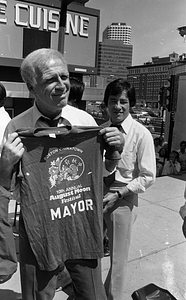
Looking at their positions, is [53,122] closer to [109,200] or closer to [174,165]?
[109,200]

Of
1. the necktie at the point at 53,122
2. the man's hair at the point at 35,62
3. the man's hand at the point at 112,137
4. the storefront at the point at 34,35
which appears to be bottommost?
the man's hand at the point at 112,137

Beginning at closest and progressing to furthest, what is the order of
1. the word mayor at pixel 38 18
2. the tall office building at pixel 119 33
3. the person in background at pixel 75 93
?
the person in background at pixel 75 93, the tall office building at pixel 119 33, the word mayor at pixel 38 18

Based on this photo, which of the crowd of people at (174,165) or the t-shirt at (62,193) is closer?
the t-shirt at (62,193)

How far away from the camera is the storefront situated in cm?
637

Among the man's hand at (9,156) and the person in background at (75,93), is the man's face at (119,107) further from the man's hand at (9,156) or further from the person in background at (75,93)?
the man's hand at (9,156)

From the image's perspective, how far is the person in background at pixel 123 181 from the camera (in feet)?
6.05

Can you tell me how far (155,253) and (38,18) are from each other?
558 cm

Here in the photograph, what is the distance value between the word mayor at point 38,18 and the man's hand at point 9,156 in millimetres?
5884

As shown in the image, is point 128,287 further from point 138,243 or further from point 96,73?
point 96,73

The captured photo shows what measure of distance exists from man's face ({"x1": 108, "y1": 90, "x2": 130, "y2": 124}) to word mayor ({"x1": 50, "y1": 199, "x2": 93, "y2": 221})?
0.72 m

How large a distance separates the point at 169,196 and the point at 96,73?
4221 mm

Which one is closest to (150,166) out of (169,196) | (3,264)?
(3,264)

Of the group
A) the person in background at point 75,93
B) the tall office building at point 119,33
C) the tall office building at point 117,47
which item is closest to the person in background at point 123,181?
the person in background at point 75,93

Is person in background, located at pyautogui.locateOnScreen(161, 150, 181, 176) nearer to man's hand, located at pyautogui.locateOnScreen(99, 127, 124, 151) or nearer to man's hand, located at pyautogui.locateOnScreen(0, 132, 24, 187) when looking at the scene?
man's hand, located at pyautogui.locateOnScreen(99, 127, 124, 151)
